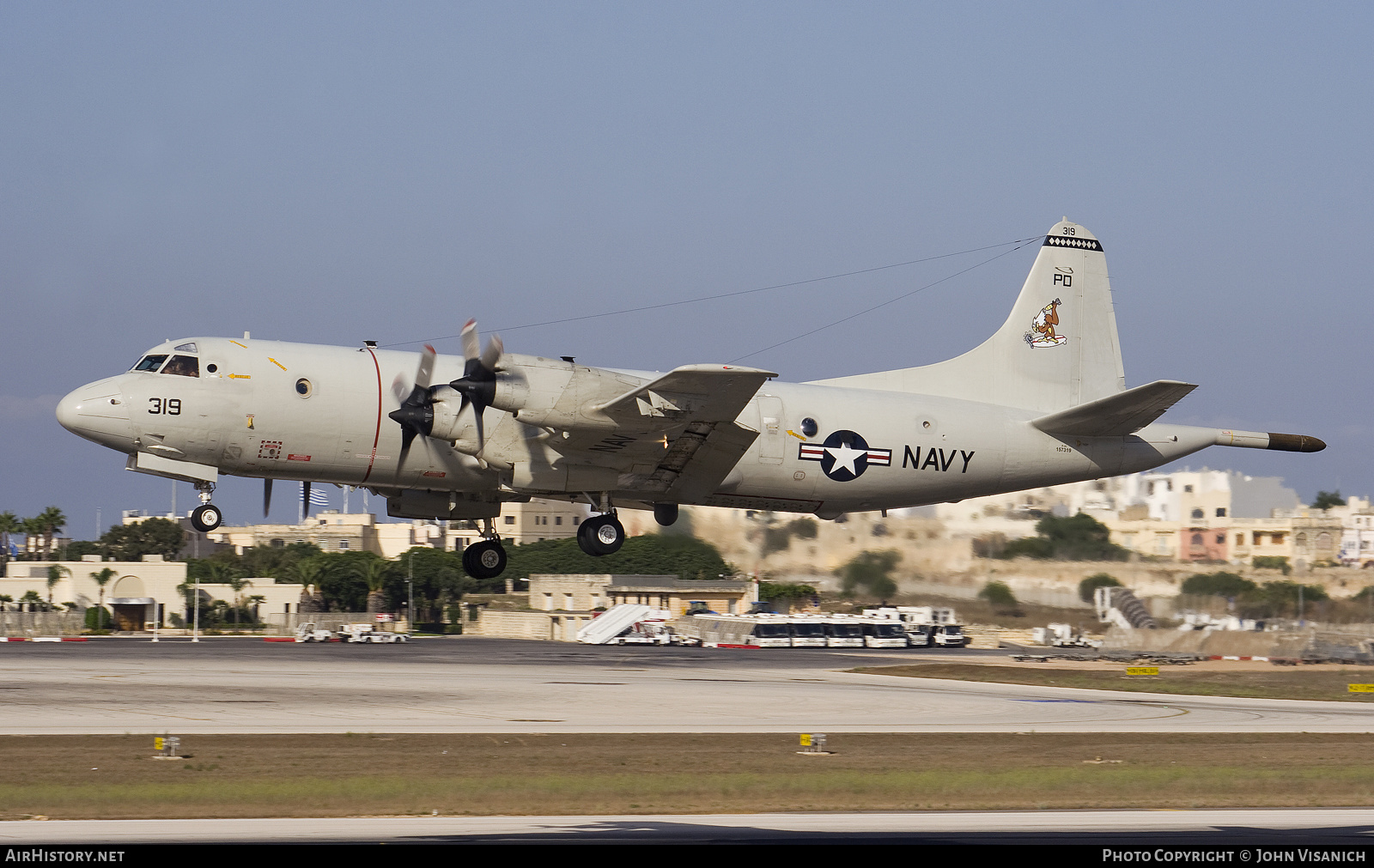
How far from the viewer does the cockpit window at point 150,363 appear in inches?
1004

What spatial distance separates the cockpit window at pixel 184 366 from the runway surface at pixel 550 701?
7570 millimetres

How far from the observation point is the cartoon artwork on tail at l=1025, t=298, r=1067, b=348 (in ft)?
103

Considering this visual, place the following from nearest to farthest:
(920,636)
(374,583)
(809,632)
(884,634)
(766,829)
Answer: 1. (766,829)
2. (920,636)
3. (809,632)
4. (884,634)
5. (374,583)

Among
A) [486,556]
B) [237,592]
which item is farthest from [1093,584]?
[237,592]

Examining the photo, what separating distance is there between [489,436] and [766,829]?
419 inches

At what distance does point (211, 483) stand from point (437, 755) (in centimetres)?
664

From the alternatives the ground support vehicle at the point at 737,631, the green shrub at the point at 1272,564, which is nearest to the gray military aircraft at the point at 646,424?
the green shrub at the point at 1272,564

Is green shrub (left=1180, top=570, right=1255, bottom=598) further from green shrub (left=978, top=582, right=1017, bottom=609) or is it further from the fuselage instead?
the fuselage

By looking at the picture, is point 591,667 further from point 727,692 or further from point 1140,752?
point 1140,752

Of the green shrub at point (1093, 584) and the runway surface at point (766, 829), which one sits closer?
the runway surface at point (766, 829)

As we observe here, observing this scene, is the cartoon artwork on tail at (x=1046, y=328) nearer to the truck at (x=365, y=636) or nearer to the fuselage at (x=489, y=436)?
the fuselage at (x=489, y=436)

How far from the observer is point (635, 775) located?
2369 cm

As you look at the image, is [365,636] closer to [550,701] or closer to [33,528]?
[550,701]
